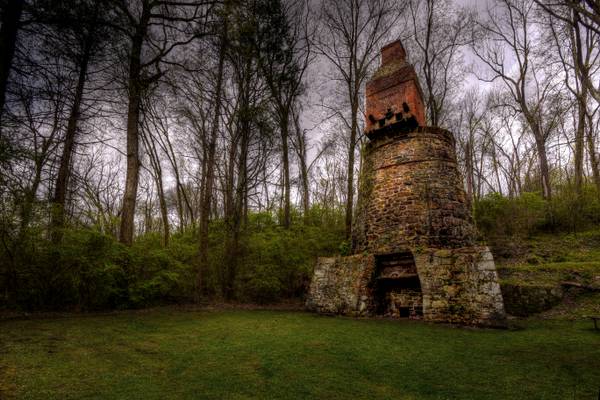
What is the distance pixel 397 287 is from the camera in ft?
26.2

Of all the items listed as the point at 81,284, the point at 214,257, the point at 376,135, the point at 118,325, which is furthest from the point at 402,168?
the point at 81,284

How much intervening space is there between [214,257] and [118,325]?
15.9ft

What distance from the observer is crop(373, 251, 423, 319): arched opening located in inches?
300

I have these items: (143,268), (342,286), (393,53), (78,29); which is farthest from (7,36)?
(393,53)

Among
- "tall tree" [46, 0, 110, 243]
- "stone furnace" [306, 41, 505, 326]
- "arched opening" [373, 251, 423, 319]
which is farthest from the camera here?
"arched opening" [373, 251, 423, 319]

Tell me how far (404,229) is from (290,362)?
542 centimetres

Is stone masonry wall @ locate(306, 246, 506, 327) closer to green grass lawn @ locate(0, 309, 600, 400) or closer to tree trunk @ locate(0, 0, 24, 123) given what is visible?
green grass lawn @ locate(0, 309, 600, 400)

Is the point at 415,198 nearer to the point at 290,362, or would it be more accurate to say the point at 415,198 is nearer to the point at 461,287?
the point at 461,287

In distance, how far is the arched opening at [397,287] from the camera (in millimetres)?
7617

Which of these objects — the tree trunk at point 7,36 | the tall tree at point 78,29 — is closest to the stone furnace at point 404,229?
the tall tree at point 78,29

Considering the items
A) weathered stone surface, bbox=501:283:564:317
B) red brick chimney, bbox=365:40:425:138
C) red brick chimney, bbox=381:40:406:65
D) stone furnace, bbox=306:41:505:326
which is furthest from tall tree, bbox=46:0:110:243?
weathered stone surface, bbox=501:283:564:317

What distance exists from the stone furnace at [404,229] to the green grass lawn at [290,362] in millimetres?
1599

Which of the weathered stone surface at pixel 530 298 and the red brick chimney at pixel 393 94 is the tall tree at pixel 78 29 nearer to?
the red brick chimney at pixel 393 94

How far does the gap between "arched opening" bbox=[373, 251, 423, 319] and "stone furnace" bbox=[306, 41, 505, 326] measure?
0.08 feet
